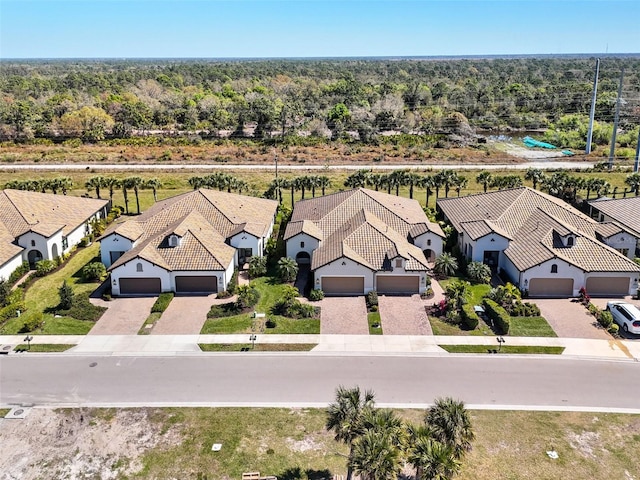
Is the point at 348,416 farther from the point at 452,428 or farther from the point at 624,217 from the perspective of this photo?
the point at 624,217

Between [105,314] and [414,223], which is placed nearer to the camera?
[105,314]

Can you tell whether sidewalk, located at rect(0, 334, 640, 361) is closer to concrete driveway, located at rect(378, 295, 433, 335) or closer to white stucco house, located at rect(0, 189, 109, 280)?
concrete driveway, located at rect(378, 295, 433, 335)

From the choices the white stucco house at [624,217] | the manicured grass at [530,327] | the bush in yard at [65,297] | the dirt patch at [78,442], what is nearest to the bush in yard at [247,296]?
the bush in yard at [65,297]

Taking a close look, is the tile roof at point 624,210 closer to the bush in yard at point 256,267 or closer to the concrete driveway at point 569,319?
the concrete driveway at point 569,319

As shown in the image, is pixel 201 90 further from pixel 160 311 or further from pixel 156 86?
pixel 160 311

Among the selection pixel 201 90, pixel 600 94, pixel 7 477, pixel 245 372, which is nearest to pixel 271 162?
pixel 245 372

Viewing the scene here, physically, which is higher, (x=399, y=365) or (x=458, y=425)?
(x=458, y=425)

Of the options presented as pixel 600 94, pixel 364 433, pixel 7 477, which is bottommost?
pixel 7 477
